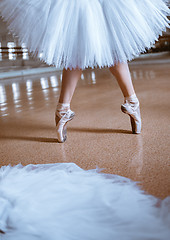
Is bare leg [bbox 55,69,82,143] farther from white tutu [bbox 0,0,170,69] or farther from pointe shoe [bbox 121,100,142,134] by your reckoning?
pointe shoe [bbox 121,100,142,134]

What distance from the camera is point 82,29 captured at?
0.98 meters

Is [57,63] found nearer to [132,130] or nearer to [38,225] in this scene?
[132,130]

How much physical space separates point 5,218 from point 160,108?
1.21m

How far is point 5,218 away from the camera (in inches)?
22.2

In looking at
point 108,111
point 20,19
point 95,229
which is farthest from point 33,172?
point 108,111

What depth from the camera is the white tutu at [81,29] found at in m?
0.98

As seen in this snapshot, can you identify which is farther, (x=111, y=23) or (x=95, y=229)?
(x=111, y=23)

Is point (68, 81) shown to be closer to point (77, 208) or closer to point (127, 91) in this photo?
point (127, 91)

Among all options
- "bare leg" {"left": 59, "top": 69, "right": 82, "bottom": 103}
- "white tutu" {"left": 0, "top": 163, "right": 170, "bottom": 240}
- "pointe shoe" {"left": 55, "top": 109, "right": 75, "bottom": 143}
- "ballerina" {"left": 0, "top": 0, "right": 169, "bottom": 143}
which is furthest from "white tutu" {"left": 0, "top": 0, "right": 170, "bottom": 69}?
"white tutu" {"left": 0, "top": 163, "right": 170, "bottom": 240}

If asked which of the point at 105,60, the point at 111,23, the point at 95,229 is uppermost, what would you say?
the point at 111,23

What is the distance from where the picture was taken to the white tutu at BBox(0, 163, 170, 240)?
49 centimetres

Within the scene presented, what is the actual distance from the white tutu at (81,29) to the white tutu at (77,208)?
0.44 metres

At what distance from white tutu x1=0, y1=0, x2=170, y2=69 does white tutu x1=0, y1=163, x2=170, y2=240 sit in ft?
1.46

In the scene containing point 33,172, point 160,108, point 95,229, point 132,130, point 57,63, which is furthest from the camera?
point 160,108
